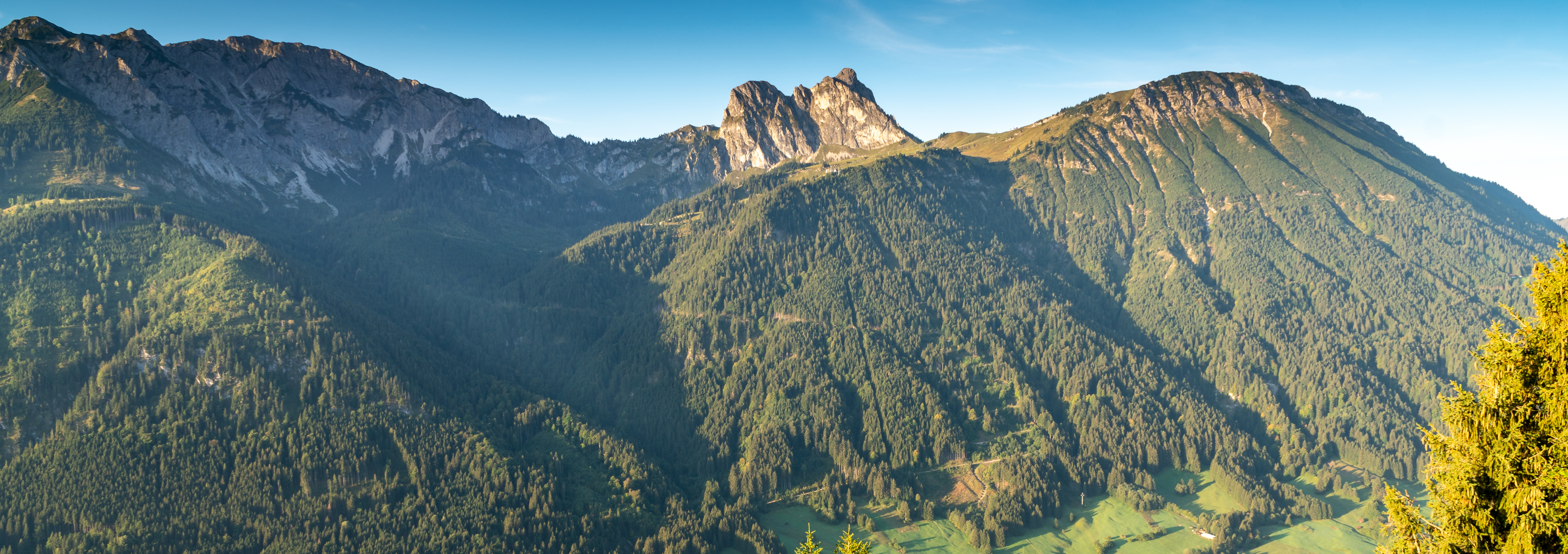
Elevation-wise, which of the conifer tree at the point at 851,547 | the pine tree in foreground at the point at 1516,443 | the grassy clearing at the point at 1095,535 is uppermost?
the pine tree in foreground at the point at 1516,443

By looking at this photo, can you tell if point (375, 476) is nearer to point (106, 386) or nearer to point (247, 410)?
point (247, 410)

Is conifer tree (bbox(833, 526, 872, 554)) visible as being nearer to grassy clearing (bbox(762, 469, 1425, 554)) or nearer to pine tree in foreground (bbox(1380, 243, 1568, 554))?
pine tree in foreground (bbox(1380, 243, 1568, 554))

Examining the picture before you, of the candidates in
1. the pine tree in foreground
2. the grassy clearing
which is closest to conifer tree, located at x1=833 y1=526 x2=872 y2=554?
the pine tree in foreground

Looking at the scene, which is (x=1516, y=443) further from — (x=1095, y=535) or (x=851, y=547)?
(x=1095, y=535)

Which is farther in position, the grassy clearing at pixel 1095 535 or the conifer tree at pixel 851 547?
the grassy clearing at pixel 1095 535

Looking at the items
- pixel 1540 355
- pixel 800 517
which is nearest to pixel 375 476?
pixel 800 517

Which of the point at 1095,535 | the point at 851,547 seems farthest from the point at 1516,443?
the point at 1095,535

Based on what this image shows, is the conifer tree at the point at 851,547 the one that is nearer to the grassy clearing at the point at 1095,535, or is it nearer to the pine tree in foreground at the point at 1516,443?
the pine tree in foreground at the point at 1516,443

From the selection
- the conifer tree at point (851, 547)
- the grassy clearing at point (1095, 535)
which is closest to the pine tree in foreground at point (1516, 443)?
the conifer tree at point (851, 547)
